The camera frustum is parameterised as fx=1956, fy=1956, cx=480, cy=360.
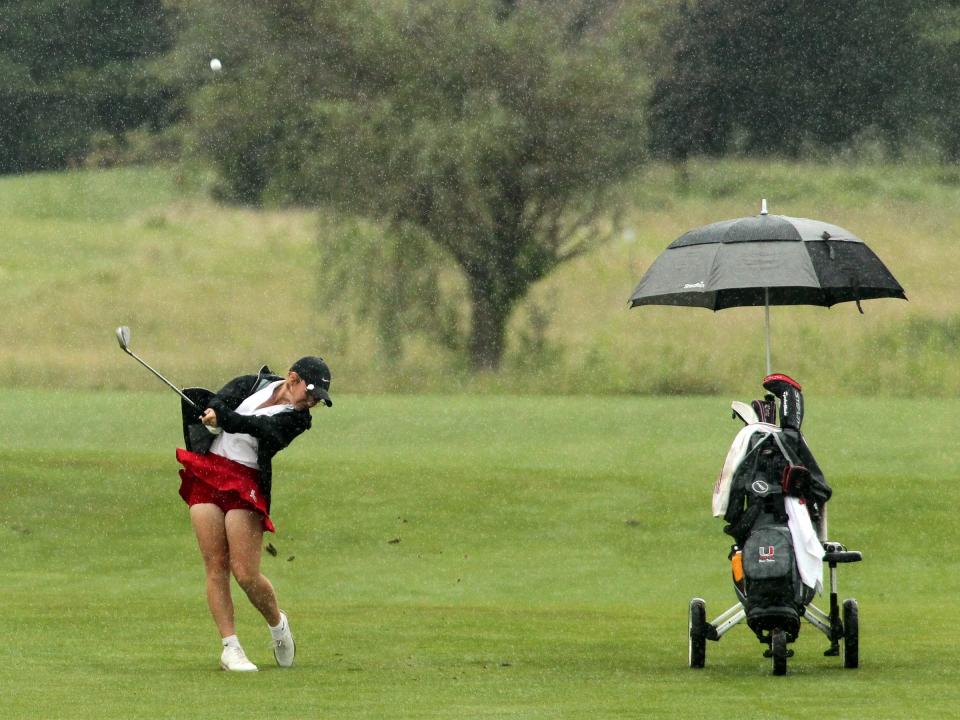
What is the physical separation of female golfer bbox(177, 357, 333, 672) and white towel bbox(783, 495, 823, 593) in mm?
2184

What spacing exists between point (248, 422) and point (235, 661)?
1.15m

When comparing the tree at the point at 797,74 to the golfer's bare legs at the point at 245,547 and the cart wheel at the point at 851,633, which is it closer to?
the cart wheel at the point at 851,633

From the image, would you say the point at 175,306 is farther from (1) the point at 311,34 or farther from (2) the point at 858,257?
(2) the point at 858,257

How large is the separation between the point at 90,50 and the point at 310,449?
120 feet

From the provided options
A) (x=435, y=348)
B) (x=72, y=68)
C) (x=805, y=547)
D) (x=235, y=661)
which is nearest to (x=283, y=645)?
(x=235, y=661)

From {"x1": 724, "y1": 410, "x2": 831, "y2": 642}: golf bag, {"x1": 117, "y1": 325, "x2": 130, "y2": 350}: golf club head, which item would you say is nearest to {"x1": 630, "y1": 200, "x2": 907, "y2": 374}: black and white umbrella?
{"x1": 724, "y1": 410, "x2": 831, "y2": 642}: golf bag

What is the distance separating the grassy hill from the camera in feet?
123

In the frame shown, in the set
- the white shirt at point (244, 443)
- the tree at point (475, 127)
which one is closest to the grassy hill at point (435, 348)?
the tree at point (475, 127)

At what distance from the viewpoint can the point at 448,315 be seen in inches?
1460

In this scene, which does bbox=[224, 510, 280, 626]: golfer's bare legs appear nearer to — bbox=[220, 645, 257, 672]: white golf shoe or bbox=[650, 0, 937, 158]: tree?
bbox=[220, 645, 257, 672]: white golf shoe

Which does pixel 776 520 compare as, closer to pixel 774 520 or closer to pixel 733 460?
pixel 774 520

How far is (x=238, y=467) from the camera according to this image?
29.3ft

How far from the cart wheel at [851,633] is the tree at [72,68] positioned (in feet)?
162

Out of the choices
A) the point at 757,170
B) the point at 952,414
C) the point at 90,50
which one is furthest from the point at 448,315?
the point at 90,50
